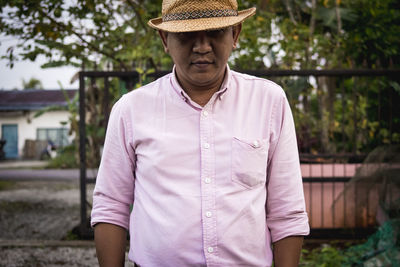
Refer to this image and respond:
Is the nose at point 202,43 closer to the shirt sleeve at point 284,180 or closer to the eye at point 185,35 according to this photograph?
the eye at point 185,35

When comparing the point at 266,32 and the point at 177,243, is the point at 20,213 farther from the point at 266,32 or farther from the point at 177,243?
the point at 177,243

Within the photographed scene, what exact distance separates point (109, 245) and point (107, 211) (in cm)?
14

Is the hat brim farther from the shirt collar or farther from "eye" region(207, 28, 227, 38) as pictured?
the shirt collar

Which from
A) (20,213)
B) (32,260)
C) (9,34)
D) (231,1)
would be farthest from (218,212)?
(20,213)

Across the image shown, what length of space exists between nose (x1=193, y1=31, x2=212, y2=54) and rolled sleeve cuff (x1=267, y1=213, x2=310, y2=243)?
2.39 ft

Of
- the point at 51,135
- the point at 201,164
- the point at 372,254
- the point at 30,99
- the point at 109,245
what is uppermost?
the point at 201,164

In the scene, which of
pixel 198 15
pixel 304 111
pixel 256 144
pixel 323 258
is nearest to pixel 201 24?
pixel 198 15

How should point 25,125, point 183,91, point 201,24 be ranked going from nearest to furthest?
point 201,24, point 183,91, point 25,125

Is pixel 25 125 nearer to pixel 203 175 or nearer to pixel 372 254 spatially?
pixel 372 254

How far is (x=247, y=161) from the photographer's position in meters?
1.47

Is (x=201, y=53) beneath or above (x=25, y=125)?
above

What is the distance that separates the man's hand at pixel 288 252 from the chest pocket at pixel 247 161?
11.0 inches

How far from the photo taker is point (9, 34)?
4.84 metres

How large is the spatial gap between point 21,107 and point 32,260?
24504 millimetres
